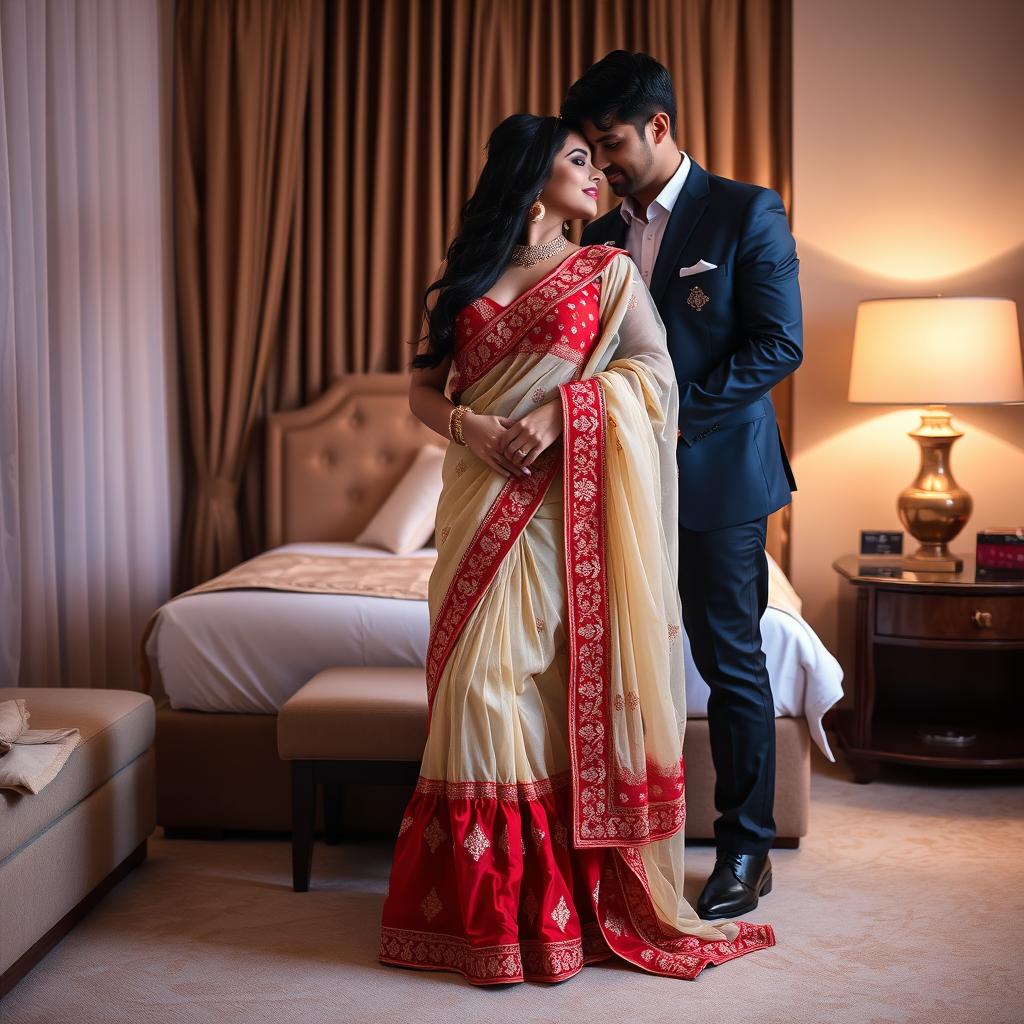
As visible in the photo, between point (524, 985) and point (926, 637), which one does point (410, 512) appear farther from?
point (524, 985)

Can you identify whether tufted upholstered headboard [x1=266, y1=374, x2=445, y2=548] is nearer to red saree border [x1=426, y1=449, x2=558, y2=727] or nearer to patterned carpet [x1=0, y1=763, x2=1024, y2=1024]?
patterned carpet [x1=0, y1=763, x2=1024, y2=1024]

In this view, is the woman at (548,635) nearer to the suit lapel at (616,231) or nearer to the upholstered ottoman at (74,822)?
the suit lapel at (616,231)

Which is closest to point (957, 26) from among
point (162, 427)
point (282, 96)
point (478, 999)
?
point (282, 96)

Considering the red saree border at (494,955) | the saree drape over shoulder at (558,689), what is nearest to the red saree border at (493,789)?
the saree drape over shoulder at (558,689)

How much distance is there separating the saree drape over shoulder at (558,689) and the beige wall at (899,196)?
1895 millimetres

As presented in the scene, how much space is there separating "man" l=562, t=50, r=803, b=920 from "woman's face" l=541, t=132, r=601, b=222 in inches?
5.7

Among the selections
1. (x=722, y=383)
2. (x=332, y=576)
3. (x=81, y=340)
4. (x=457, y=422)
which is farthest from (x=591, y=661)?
(x=81, y=340)

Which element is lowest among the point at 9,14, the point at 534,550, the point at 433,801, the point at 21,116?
the point at 433,801

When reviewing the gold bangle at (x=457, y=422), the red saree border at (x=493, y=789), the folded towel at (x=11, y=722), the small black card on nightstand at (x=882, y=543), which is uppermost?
the gold bangle at (x=457, y=422)

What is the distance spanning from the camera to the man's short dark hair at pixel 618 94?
236cm

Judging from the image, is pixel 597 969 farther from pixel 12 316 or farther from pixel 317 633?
pixel 12 316

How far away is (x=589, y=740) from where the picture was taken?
2.21m

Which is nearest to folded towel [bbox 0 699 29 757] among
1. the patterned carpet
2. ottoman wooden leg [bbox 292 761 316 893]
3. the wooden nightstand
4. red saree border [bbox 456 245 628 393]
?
the patterned carpet

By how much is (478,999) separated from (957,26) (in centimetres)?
338
